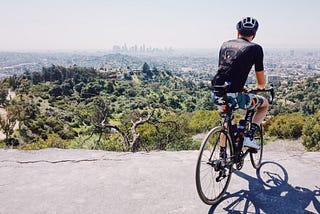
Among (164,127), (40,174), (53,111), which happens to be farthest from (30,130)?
(40,174)

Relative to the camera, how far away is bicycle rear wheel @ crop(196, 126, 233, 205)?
2.65 m

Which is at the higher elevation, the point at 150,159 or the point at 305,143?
the point at 150,159

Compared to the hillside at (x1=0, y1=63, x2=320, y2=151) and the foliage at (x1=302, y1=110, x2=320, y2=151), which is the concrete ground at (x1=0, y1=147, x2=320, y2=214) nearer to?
the hillside at (x1=0, y1=63, x2=320, y2=151)

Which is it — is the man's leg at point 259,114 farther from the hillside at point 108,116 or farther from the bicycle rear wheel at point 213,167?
the hillside at point 108,116

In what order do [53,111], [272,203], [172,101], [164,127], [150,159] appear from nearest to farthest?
[272,203] → [150,159] → [164,127] → [53,111] → [172,101]

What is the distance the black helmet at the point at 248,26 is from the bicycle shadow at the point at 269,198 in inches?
65.7

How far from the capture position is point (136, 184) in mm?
3088

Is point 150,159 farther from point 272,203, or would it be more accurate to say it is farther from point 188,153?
point 272,203

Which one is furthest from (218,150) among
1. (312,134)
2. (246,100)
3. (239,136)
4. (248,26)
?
(312,134)

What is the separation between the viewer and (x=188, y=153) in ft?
13.5

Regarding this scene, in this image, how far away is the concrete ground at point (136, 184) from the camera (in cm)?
266

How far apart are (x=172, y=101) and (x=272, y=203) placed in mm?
53109

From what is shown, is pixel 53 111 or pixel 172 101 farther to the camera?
pixel 172 101

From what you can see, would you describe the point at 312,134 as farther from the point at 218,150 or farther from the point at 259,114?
the point at 218,150
